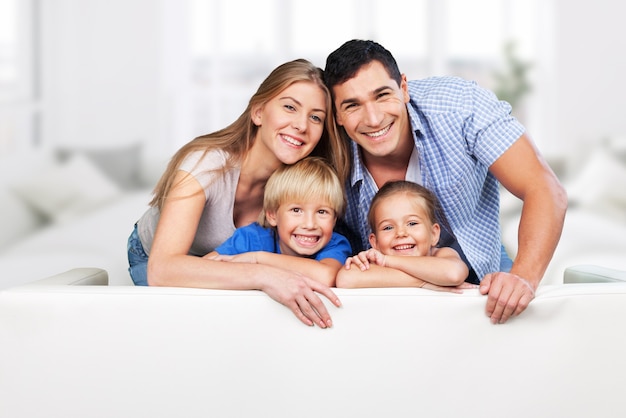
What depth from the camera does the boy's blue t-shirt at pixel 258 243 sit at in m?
1.65

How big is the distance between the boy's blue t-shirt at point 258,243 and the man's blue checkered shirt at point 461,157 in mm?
141

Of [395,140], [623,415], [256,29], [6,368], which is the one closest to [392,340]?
[623,415]

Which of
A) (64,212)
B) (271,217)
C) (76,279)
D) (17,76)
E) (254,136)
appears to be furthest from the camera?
(17,76)

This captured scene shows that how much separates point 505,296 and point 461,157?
1.75 ft

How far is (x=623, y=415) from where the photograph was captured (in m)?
1.31

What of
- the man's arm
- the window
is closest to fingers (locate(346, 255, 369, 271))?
the man's arm

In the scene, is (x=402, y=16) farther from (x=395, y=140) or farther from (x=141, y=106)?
(x=395, y=140)

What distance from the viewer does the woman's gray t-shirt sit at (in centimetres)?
164

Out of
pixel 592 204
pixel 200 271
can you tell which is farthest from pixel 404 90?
pixel 592 204

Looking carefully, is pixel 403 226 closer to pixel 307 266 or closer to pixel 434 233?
pixel 434 233

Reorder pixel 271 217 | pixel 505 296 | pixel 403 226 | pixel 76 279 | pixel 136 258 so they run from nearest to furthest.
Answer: pixel 505 296
pixel 76 279
pixel 403 226
pixel 271 217
pixel 136 258

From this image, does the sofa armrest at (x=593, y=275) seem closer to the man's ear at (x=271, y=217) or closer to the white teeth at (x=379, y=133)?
the white teeth at (x=379, y=133)

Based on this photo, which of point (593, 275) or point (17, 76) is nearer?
point (593, 275)

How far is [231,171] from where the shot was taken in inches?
67.8
